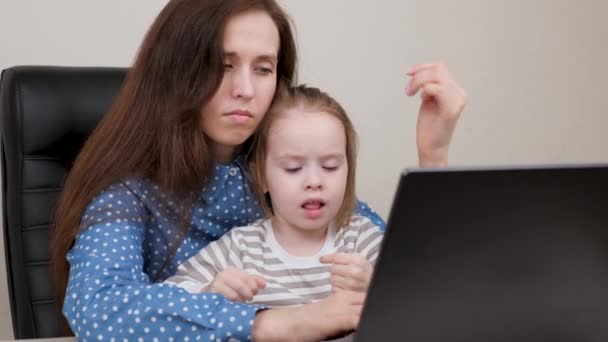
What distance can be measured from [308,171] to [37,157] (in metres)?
0.56

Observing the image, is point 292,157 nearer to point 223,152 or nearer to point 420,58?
point 223,152

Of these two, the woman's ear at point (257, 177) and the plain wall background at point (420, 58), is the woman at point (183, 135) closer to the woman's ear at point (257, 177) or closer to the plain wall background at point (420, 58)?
the woman's ear at point (257, 177)

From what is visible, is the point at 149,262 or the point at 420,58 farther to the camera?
the point at 420,58

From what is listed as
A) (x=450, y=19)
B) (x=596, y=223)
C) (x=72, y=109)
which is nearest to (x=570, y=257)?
(x=596, y=223)

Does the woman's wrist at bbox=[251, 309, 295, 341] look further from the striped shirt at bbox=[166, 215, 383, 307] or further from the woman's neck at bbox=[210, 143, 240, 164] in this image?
the woman's neck at bbox=[210, 143, 240, 164]

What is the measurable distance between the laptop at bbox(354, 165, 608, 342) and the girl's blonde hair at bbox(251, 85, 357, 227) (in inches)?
21.1

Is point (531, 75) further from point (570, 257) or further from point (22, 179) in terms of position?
point (570, 257)

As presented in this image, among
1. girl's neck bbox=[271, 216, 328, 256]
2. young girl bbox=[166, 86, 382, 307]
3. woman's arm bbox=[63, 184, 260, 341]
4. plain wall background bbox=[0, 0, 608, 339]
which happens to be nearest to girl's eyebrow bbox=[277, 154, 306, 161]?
young girl bbox=[166, 86, 382, 307]

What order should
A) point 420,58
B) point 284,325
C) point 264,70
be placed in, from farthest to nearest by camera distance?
point 420,58, point 264,70, point 284,325

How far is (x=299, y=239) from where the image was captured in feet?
4.01

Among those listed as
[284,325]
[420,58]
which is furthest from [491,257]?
[420,58]

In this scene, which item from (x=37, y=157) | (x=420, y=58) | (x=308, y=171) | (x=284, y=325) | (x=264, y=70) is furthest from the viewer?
(x=420, y=58)

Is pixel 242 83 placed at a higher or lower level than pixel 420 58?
lower

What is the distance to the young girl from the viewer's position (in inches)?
46.0
